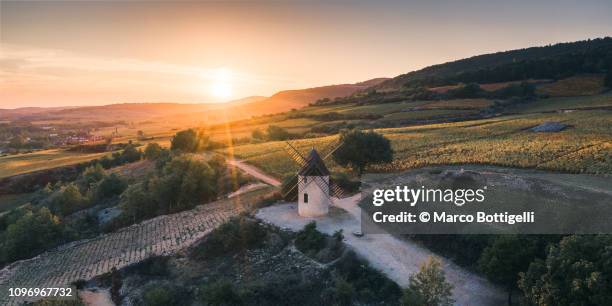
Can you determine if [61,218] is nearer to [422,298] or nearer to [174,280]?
[174,280]

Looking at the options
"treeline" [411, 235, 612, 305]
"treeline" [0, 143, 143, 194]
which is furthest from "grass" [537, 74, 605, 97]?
"treeline" [0, 143, 143, 194]

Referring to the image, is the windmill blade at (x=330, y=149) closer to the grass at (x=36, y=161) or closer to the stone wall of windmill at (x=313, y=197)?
the stone wall of windmill at (x=313, y=197)

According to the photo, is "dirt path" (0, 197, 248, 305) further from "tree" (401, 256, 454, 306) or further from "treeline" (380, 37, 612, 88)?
"treeline" (380, 37, 612, 88)

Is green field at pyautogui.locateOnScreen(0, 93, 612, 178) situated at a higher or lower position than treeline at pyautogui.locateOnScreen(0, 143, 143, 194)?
higher

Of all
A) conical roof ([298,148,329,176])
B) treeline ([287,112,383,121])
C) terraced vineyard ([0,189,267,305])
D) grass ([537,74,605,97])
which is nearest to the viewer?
conical roof ([298,148,329,176])

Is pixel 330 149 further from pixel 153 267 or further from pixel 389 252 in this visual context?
pixel 153 267

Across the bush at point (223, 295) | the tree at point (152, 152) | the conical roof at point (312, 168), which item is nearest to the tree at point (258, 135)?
the tree at point (152, 152)
